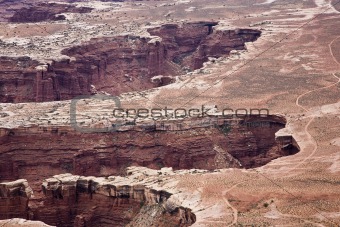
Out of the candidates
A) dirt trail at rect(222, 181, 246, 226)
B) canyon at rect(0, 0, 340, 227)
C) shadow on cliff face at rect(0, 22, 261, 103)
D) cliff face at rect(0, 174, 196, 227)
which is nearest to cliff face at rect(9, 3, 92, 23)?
canyon at rect(0, 0, 340, 227)

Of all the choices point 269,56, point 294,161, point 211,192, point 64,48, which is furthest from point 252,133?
point 64,48

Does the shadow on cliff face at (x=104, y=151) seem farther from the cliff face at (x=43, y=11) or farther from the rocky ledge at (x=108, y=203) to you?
the cliff face at (x=43, y=11)

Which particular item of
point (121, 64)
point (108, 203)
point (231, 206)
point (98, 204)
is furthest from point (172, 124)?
point (121, 64)

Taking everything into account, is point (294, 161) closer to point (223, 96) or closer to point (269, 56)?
point (223, 96)

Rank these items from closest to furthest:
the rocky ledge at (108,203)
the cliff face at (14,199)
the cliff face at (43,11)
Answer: the rocky ledge at (108,203), the cliff face at (14,199), the cliff face at (43,11)

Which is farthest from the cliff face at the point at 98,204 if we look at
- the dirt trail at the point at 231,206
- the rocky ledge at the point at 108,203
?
the dirt trail at the point at 231,206
